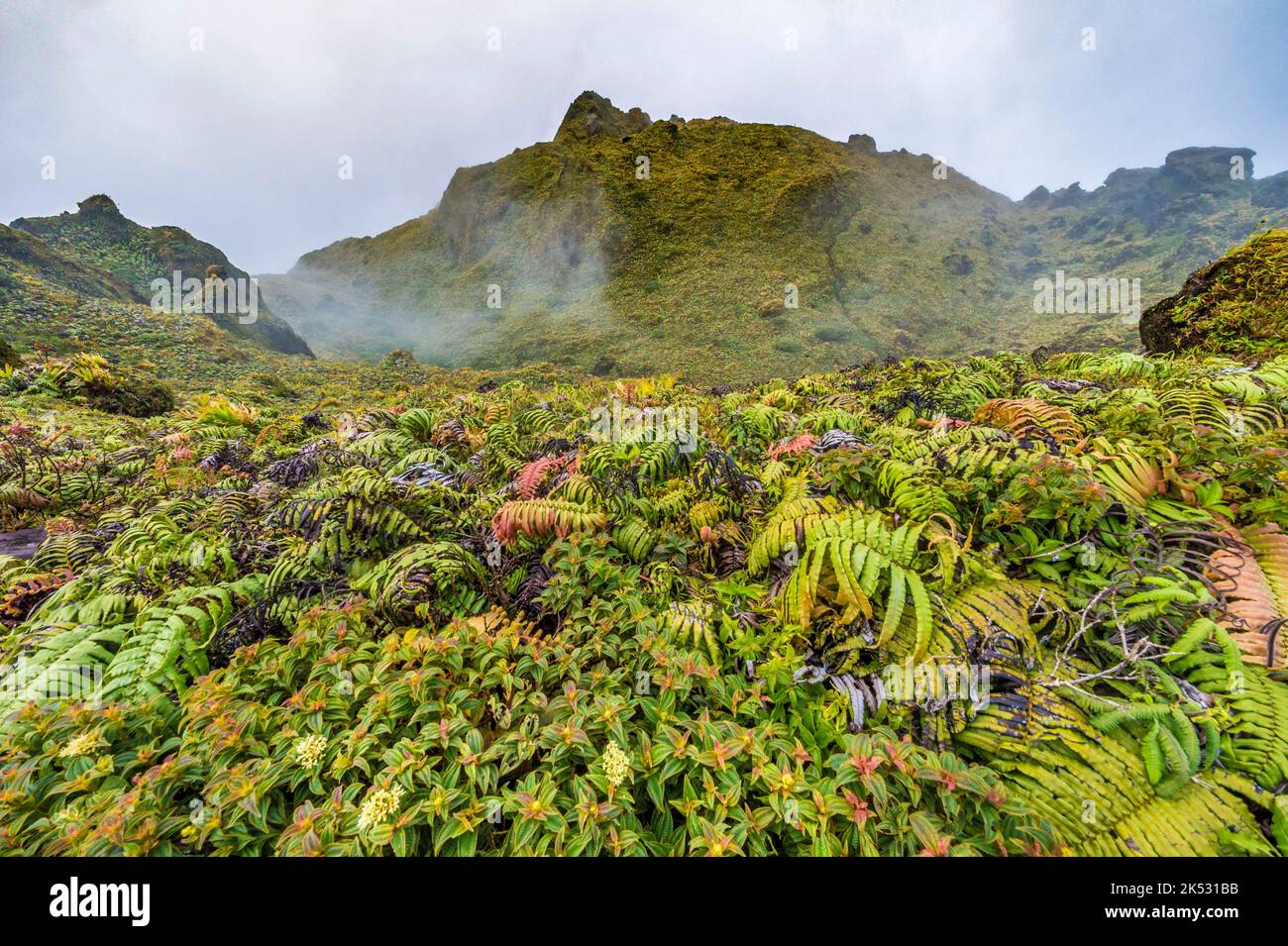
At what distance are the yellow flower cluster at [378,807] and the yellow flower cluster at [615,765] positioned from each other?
70cm

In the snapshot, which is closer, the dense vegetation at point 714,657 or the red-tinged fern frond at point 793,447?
the dense vegetation at point 714,657

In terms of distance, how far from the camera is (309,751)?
1.76 m

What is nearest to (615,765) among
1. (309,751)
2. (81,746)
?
(309,751)

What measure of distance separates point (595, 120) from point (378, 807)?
207ft

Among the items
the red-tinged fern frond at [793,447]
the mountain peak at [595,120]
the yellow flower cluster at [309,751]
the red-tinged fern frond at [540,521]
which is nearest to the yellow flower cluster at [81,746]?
the yellow flower cluster at [309,751]

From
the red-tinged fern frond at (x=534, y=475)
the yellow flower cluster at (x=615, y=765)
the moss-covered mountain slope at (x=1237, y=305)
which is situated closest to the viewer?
the yellow flower cluster at (x=615, y=765)

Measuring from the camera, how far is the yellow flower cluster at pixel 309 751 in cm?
175

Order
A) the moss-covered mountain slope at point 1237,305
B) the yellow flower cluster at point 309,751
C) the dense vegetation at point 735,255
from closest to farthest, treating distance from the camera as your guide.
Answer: the yellow flower cluster at point 309,751 < the moss-covered mountain slope at point 1237,305 < the dense vegetation at point 735,255

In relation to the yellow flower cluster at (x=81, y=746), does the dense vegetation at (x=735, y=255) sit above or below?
above

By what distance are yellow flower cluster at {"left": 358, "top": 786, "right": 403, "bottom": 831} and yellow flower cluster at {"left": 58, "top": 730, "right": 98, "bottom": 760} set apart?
121 cm

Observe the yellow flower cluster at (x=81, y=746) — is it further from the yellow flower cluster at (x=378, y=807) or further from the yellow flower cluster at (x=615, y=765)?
the yellow flower cluster at (x=615, y=765)
